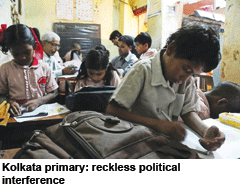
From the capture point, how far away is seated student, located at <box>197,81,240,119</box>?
5.48 feet


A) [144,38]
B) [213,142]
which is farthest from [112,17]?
[213,142]

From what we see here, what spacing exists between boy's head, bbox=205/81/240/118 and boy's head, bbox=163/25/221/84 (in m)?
0.84

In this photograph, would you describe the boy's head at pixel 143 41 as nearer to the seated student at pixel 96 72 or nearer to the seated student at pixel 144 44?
the seated student at pixel 144 44

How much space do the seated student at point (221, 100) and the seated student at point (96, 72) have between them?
0.79m

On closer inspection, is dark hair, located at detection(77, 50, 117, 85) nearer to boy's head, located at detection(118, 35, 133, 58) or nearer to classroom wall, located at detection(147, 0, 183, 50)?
boy's head, located at detection(118, 35, 133, 58)

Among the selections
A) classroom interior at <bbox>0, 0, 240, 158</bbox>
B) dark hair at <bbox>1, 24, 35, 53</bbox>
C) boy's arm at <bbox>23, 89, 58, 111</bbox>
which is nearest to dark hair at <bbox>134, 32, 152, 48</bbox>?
classroom interior at <bbox>0, 0, 240, 158</bbox>

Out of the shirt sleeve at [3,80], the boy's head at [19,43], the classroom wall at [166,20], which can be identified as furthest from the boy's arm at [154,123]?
the classroom wall at [166,20]

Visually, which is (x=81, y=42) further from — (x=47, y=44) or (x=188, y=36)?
(x=188, y=36)

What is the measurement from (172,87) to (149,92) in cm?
14

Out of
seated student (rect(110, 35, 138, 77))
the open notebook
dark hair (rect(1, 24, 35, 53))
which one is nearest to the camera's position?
the open notebook

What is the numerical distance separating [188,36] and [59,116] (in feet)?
2.85

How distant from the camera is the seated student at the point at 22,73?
1.55 m

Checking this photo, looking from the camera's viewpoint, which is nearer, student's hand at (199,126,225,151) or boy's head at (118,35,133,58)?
student's hand at (199,126,225,151)
